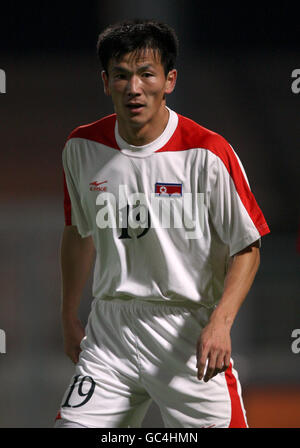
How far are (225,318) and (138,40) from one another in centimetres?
86

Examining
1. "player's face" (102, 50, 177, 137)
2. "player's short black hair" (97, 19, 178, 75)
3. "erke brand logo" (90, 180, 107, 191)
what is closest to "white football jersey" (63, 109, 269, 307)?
"erke brand logo" (90, 180, 107, 191)

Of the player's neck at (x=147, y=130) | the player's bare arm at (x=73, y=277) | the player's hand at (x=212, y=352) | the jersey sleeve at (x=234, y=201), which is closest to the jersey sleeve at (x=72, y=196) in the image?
the player's bare arm at (x=73, y=277)

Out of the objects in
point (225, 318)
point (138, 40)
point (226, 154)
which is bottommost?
point (225, 318)

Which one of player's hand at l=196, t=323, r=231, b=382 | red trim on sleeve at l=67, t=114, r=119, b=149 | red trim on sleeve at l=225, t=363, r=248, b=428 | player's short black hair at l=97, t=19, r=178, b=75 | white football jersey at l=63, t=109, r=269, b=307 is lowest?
red trim on sleeve at l=225, t=363, r=248, b=428

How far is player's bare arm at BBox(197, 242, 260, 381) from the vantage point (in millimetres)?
1994

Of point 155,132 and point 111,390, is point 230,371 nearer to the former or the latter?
point 111,390

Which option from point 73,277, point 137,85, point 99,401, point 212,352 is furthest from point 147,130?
point 99,401

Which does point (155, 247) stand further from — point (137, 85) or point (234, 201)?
point (137, 85)

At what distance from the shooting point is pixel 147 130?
7.36ft

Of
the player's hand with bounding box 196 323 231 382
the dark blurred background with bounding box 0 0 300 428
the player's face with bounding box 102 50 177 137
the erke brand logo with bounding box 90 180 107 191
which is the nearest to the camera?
the player's hand with bounding box 196 323 231 382

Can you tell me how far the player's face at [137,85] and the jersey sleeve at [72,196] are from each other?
10.1 inches

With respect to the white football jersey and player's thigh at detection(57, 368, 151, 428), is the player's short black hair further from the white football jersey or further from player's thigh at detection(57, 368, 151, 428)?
player's thigh at detection(57, 368, 151, 428)

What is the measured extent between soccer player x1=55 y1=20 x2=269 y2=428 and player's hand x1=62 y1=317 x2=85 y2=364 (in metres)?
0.09

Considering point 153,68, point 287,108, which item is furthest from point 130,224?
point 287,108
